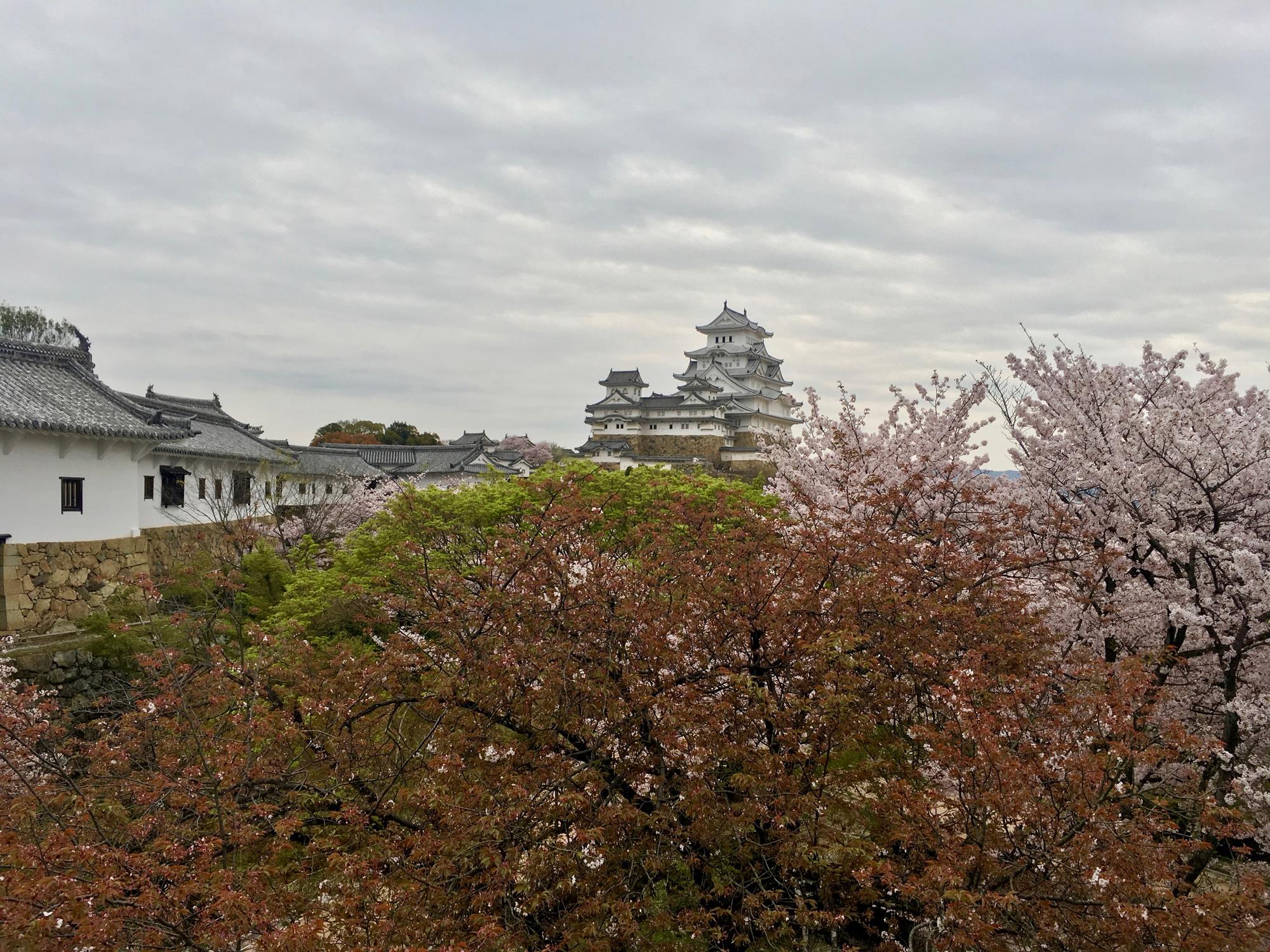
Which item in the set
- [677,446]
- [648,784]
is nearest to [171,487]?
[648,784]

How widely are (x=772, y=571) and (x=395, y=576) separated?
11.8ft

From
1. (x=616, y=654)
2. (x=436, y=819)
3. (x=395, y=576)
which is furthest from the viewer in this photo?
(x=395, y=576)

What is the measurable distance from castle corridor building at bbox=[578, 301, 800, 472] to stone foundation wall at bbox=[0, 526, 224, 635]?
33474mm

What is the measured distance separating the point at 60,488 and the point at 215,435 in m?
10.5

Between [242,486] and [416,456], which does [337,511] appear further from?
[416,456]

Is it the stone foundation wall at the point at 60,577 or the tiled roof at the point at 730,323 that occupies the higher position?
the tiled roof at the point at 730,323

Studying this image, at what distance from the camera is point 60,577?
51.1 ft

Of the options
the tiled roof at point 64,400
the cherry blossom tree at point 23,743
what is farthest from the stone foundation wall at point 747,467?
the cherry blossom tree at point 23,743

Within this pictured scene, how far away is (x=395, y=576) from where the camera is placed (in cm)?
736

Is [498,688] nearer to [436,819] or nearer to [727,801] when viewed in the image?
[436,819]

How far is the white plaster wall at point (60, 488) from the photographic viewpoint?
14.8 meters

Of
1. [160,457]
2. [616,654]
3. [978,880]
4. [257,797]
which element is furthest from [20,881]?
[160,457]

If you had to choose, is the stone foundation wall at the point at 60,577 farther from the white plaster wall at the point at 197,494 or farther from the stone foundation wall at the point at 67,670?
the white plaster wall at the point at 197,494

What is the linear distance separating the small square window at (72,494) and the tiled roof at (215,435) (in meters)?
5.81
